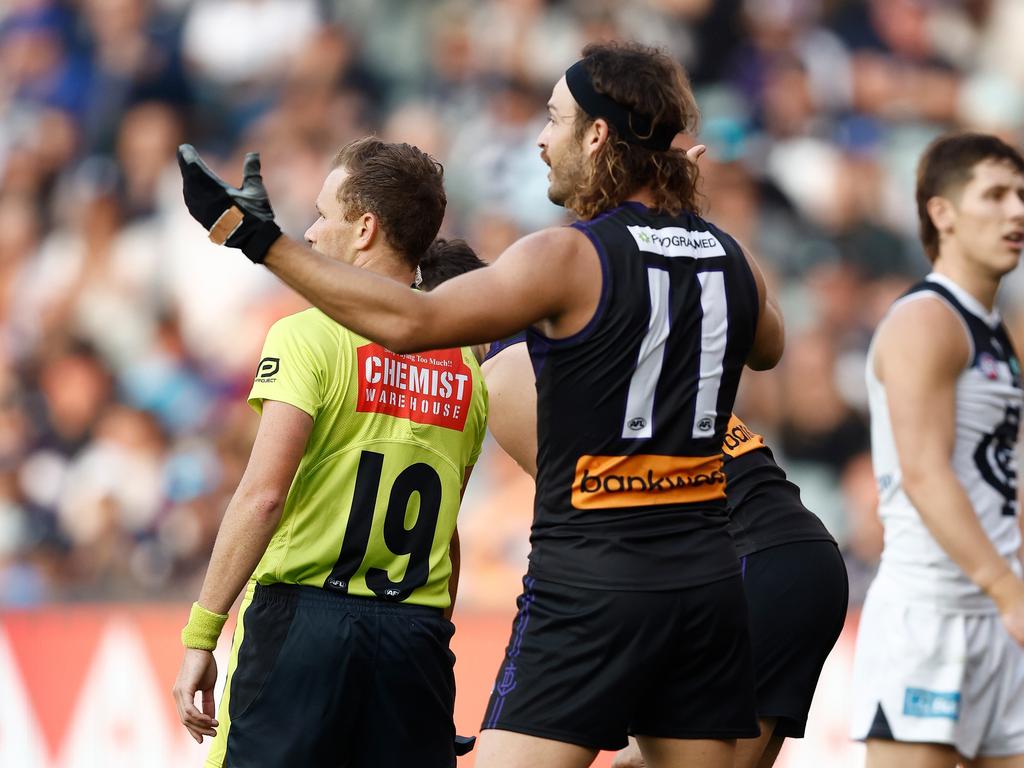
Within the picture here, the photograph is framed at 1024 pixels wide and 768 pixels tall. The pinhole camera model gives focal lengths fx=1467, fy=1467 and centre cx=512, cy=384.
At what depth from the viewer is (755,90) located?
10.4m

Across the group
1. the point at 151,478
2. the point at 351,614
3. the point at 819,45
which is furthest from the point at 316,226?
the point at 819,45

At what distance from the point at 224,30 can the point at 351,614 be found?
841 cm

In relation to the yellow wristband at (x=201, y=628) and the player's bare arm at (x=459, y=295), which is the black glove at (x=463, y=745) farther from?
the player's bare arm at (x=459, y=295)

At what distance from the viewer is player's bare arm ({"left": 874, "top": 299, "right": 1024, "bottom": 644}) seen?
3906 millimetres

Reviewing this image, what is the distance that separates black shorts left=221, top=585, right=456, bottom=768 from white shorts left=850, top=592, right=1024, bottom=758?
126cm

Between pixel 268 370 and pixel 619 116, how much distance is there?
1.17 m

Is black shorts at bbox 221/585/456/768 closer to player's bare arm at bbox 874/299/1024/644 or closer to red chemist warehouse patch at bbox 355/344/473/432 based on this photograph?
red chemist warehouse patch at bbox 355/344/473/432

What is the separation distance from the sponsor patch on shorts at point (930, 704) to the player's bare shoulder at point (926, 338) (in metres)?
0.87

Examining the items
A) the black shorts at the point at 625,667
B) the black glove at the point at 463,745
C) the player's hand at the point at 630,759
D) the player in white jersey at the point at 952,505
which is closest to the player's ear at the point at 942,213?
the player in white jersey at the point at 952,505

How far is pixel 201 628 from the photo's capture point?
388 cm

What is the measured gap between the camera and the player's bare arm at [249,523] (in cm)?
383

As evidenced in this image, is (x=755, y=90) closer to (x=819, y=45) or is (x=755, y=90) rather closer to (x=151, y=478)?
(x=819, y=45)

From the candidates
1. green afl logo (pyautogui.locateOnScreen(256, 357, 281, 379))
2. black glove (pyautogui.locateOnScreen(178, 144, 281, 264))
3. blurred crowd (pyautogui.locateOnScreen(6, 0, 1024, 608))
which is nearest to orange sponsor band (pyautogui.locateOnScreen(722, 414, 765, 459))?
green afl logo (pyautogui.locateOnScreen(256, 357, 281, 379))

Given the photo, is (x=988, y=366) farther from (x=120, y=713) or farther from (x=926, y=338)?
(x=120, y=713)
